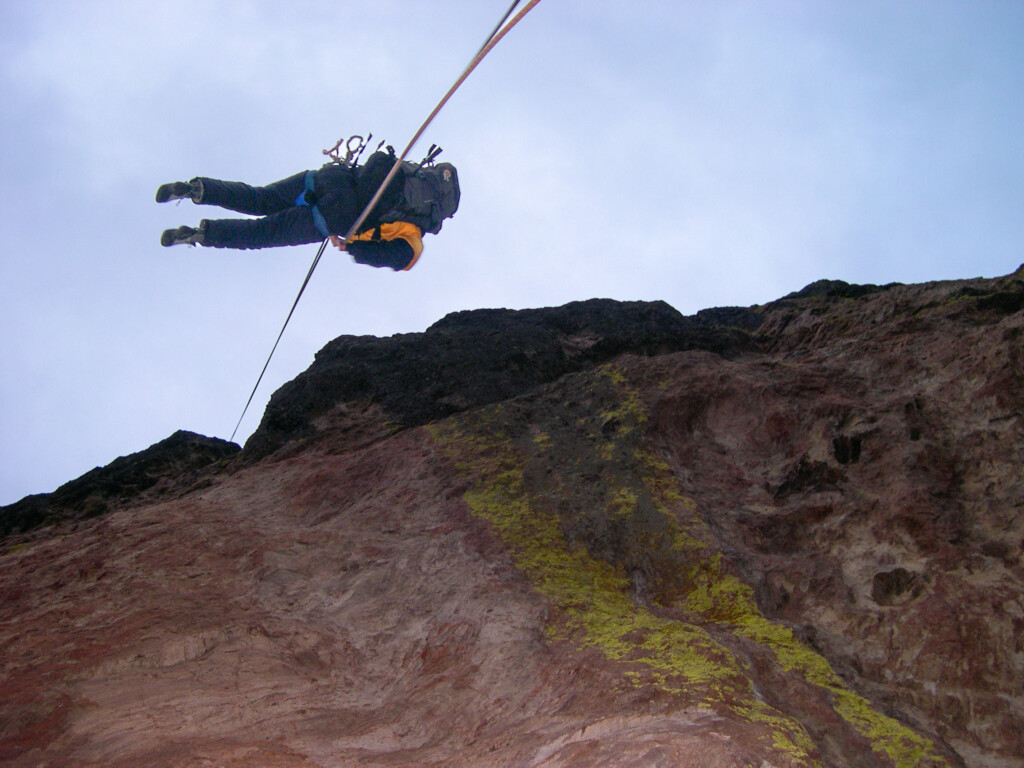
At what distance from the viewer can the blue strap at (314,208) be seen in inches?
380

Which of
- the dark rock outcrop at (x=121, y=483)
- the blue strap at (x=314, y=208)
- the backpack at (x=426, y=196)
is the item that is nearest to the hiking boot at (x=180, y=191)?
the blue strap at (x=314, y=208)

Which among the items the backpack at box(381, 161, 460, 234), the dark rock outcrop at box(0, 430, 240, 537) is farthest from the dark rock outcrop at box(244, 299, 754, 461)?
the backpack at box(381, 161, 460, 234)

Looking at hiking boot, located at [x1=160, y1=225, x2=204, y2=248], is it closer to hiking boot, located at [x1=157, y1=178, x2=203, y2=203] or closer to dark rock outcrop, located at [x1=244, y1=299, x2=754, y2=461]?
hiking boot, located at [x1=157, y1=178, x2=203, y2=203]

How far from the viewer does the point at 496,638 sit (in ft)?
16.9

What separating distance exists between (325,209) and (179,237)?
61.5 inches

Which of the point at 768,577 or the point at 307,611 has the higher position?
the point at 307,611

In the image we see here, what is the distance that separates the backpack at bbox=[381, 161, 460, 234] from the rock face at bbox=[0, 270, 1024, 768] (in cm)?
186

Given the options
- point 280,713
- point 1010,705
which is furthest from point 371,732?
point 1010,705

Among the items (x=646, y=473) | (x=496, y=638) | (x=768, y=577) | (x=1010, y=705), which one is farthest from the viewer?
(x=646, y=473)

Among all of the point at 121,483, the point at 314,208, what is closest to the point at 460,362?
the point at 314,208

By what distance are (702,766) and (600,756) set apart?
16.8 inches

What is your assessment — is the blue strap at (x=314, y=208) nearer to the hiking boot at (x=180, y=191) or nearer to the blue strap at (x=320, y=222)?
the blue strap at (x=320, y=222)

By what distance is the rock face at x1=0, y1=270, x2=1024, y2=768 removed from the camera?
427 cm

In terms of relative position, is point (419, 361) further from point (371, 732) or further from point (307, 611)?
point (371, 732)
